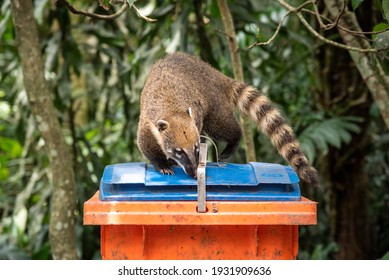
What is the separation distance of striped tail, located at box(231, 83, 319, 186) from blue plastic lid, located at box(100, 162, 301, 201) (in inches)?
8.8

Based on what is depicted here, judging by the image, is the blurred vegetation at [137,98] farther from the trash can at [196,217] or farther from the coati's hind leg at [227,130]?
the trash can at [196,217]

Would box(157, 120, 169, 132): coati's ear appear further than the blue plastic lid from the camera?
Yes

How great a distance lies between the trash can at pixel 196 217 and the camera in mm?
2242

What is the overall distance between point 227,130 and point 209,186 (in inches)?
51.5

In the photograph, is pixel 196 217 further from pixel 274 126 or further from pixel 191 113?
pixel 191 113

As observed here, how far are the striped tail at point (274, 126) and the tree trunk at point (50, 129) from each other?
1088mm

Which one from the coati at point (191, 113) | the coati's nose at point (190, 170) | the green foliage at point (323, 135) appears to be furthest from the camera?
the green foliage at point (323, 135)

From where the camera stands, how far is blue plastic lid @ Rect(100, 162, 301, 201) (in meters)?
2.32

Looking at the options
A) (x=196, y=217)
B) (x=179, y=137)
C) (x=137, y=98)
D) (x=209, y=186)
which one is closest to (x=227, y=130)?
(x=179, y=137)

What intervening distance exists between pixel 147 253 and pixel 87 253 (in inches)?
104

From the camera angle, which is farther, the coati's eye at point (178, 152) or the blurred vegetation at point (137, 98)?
the blurred vegetation at point (137, 98)

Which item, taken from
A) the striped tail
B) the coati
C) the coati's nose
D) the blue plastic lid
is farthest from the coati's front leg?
the blue plastic lid

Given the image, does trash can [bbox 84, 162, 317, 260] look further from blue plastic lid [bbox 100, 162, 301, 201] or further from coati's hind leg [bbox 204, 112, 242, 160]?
coati's hind leg [bbox 204, 112, 242, 160]

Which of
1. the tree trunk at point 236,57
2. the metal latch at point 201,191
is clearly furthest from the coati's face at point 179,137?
the metal latch at point 201,191
